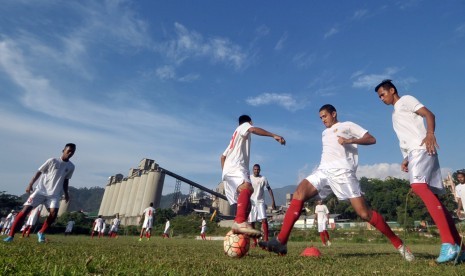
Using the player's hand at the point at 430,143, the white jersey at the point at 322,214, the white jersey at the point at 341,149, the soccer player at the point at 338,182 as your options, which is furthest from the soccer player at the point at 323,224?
the player's hand at the point at 430,143

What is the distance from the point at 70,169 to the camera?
8.58 meters

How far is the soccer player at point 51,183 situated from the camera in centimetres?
804

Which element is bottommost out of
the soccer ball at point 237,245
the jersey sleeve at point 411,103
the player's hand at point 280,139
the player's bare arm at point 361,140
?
the soccer ball at point 237,245

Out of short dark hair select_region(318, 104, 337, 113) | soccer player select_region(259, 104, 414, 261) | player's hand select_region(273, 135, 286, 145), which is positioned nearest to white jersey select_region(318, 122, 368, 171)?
soccer player select_region(259, 104, 414, 261)

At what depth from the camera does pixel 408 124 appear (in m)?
5.21

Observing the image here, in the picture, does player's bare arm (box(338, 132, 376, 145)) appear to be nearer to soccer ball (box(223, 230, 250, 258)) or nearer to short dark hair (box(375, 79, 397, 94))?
short dark hair (box(375, 79, 397, 94))

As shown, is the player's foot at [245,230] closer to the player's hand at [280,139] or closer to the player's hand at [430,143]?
the player's hand at [280,139]

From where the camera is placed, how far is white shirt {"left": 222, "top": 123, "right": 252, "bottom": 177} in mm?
6277

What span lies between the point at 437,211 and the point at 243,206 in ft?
9.54

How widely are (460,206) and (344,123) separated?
666 cm

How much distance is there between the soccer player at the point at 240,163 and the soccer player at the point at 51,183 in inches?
174

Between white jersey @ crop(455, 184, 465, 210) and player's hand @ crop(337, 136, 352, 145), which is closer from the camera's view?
player's hand @ crop(337, 136, 352, 145)

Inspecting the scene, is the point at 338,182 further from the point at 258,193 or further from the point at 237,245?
the point at 258,193

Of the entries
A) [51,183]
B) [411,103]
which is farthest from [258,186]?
[411,103]
